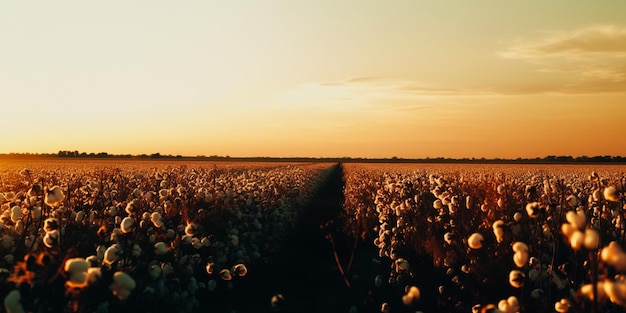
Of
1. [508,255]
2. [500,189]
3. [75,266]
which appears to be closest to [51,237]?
[75,266]

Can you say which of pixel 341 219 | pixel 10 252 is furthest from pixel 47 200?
pixel 341 219

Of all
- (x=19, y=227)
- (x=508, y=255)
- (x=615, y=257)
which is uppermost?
(x=615, y=257)

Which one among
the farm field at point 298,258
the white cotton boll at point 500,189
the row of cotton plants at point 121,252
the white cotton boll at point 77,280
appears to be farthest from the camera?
the white cotton boll at point 500,189

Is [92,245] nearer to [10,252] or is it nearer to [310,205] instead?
[10,252]

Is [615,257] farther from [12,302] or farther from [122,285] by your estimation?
[12,302]

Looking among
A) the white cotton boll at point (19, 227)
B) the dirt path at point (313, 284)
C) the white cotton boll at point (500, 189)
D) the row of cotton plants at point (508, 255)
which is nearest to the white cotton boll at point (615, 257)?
the row of cotton plants at point (508, 255)

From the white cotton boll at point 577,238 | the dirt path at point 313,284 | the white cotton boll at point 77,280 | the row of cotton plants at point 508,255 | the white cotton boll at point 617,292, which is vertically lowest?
the dirt path at point 313,284

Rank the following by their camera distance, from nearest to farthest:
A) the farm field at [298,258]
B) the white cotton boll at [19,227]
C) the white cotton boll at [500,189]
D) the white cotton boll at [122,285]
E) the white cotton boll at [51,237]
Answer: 1. the white cotton boll at [122,285]
2. the farm field at [298,258]
3. the white cotton boll at [51,237]
4. the white cotton boll at [19,227]
5. the white cotton boll at [500,189]

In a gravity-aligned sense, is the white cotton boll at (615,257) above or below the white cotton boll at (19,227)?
above

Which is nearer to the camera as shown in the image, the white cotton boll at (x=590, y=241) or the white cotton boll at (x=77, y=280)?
the white cotton boll at (x=590, y=241)

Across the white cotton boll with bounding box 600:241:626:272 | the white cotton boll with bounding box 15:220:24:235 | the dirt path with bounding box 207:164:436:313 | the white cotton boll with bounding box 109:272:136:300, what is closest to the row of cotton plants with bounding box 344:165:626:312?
the white cotton boll with bounding box 600:241:626:272

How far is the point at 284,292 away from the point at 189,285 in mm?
2114

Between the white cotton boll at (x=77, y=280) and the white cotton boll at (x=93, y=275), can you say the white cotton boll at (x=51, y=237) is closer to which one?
the white cotton boll at (x=93, y=275)

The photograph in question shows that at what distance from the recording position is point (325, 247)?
12.9m
